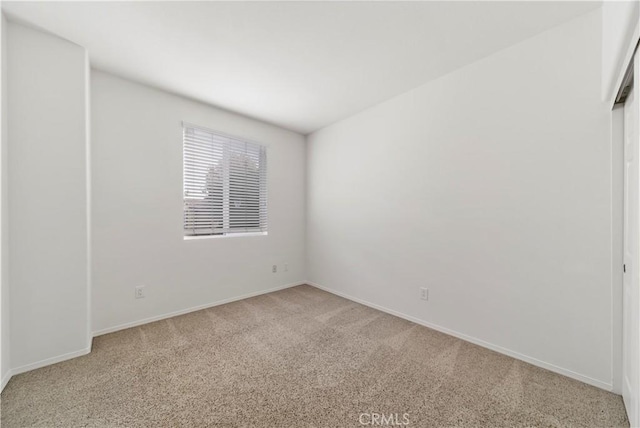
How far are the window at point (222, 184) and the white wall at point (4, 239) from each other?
1326 millimetres

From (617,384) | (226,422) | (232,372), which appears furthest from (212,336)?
(617,384)

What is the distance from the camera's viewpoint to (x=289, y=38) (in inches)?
75.0

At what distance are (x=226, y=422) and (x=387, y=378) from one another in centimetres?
108

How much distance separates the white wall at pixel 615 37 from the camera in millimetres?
1026

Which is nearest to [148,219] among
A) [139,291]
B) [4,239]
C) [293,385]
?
[139,291]

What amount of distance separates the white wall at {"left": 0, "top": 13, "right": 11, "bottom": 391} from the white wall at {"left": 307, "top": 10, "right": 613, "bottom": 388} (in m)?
3.18

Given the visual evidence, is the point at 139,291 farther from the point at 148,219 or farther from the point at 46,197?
the point at 46,197

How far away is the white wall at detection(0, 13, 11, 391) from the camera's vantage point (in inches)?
64.6

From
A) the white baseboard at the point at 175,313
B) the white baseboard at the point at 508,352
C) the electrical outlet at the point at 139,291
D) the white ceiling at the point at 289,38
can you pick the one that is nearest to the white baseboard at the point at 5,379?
the white baseboard at the point at 175,313

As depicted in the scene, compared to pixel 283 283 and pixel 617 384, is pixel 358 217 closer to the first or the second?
pixel 283 283

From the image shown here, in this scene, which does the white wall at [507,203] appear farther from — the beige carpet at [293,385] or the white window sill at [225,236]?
the white window sill at [225,236]

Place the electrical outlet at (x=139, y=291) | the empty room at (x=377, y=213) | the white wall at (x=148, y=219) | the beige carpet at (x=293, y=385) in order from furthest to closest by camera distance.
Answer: the electrical outlet at (x=139, y=291), the white wall at (x=148, y=219), the empty room at (x=377, y=213), the beige carpet at (x=293, y=385)

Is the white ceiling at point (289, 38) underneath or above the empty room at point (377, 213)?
above

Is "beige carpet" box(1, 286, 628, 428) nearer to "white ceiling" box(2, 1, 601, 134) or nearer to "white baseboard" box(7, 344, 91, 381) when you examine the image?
"white baseboard" box(7, 344, 91, 381)
